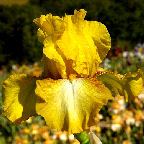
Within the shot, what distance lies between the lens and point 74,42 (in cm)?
73

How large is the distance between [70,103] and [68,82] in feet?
0.21

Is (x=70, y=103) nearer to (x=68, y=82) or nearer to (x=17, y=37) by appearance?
(x=68, y=82)

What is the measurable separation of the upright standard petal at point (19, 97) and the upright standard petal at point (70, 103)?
0.05 m

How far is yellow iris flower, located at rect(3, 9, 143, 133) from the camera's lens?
647 millimetres

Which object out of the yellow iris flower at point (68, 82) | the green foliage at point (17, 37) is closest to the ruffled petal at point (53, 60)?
the yellow iris flower at point (68, 82)

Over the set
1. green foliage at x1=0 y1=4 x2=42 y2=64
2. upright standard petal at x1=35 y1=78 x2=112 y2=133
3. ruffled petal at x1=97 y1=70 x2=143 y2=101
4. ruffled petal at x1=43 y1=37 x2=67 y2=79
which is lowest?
upright standard petal at x1=35 y1=78 x2=112 y2=133

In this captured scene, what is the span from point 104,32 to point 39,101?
250 millimetres

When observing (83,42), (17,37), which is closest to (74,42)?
(83,42)

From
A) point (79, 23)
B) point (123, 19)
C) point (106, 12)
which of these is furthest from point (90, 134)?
point (123, 19)

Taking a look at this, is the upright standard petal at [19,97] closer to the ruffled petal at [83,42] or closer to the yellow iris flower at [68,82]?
the yellow iris flower at [68,82]

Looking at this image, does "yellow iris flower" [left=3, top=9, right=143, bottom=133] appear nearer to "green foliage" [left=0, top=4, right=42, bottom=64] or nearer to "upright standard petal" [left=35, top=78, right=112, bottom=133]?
"upright standard petal" [left=35, top=78, right=112, bottom=133]

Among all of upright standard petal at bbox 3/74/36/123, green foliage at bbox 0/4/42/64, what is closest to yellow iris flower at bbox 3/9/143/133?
upright standard petal at bbox 3/74/36/123

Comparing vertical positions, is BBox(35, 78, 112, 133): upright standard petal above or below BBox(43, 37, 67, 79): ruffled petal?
below

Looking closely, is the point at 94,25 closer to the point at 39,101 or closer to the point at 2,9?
the point at 39,101
